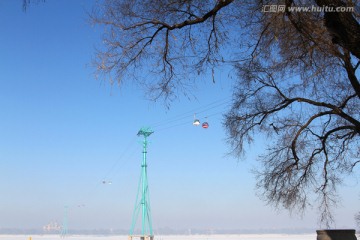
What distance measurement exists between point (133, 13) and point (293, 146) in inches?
270

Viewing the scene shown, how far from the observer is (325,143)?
1227cm

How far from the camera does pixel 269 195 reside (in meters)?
11.8

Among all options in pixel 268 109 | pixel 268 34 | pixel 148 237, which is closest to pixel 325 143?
pixel 268 109

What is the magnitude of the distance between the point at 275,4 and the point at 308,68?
3.33 meters

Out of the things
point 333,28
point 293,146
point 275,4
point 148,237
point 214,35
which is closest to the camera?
point 333,28

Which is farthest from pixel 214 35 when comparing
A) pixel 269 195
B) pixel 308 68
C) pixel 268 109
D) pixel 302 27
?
pixel 269 195

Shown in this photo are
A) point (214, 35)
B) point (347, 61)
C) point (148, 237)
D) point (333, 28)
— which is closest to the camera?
point (333, 28)

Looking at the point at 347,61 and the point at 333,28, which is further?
the point at 347,61

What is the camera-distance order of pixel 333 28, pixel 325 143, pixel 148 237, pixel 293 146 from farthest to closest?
pixel 148 237, pixel 325 143, pixel 293 146, pixel 333 28

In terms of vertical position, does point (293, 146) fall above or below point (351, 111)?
below

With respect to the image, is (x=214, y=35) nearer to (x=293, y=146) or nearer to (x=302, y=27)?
(x=302, y=27)

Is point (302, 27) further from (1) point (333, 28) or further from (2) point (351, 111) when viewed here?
(2) point (351, 111)

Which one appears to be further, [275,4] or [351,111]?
[351,111]

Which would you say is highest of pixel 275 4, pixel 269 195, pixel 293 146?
pixel 275 4
